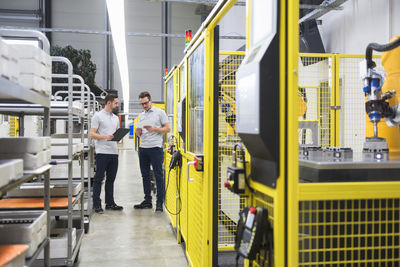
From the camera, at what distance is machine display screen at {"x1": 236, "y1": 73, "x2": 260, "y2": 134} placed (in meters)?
1.49

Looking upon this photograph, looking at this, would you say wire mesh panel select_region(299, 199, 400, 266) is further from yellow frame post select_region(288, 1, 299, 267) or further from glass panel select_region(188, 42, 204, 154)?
glass panel select_region(188, 42, 204, 154)

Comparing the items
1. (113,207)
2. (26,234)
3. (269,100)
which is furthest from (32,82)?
(113,207)

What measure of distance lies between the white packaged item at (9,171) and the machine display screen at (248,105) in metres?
1.03

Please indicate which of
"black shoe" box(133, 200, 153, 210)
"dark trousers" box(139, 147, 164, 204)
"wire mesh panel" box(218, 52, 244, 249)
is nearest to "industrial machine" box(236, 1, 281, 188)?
"wire mesh panel" box(218, 52, 244, 249)

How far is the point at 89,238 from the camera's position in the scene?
424 centimetres

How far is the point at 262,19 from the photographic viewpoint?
1629 millimetres

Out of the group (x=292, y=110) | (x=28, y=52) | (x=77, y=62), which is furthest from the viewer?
(x=77, y=62)

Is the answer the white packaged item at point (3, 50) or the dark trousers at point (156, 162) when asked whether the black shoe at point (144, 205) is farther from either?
the white packaged item at point (3, 50)

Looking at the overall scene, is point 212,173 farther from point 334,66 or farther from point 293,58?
point 334,66

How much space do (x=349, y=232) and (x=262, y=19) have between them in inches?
39.9

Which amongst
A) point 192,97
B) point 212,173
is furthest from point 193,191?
point 192,97

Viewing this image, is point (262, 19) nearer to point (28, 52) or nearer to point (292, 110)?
point (292, 110)

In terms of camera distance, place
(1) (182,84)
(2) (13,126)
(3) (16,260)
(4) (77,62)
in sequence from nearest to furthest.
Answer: (3) (16,260) < (1) (182,84) < (2) (13,126) < (4) (77,62)

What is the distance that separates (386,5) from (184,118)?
410cm
